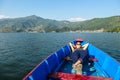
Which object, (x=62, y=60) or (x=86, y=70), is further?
(x=62, y=60)

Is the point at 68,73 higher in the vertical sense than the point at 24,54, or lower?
higher

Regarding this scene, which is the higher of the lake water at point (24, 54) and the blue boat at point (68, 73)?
the blue boat at point (68, 73)

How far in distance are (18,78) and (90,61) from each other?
21.4 ft

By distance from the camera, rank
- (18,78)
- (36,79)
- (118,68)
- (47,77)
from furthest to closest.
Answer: (18,78) < (47,77) < (118,68) < (36,79)

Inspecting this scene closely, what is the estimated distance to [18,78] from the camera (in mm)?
14305

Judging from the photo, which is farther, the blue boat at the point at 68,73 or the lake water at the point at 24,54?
the lake water at the point at 24,54

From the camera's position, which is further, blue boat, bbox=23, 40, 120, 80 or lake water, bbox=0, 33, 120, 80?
lake water, bbox=0, 33, 120, 80

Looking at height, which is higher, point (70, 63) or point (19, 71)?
point (70, 63)

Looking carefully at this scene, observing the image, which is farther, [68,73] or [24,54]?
[24,54]

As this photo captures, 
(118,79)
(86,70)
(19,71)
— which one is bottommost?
(19,71)

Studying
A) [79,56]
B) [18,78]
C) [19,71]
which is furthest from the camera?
[19,71]

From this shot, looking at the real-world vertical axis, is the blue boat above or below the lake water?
above

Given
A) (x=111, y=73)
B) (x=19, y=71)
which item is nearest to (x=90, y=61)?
(x=111, y=73)

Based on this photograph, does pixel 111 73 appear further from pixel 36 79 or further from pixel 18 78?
pixel 18 78
